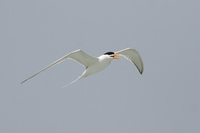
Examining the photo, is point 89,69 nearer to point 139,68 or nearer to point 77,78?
point 77,78

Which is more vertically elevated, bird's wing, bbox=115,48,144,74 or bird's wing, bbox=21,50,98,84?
bird's wing, bbox=115,48,144,74

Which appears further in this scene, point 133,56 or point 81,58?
point 133,56

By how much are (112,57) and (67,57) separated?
191cm

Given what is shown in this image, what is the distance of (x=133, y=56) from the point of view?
1447 cm

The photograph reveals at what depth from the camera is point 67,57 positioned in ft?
38.5

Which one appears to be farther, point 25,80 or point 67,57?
point 67,57

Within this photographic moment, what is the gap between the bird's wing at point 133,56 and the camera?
14102mm

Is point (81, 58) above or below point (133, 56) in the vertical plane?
below

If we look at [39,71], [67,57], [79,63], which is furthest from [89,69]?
[39,71]

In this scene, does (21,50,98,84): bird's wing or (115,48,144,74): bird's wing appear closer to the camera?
(21,50,98,84): bird's wing

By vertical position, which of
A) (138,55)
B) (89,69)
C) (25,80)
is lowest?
(25,80)

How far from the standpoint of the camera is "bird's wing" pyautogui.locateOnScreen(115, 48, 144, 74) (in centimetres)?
1410

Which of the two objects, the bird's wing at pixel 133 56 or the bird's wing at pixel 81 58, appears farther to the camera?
the bird's wing at pixel 133 56

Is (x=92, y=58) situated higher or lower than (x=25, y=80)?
higher
